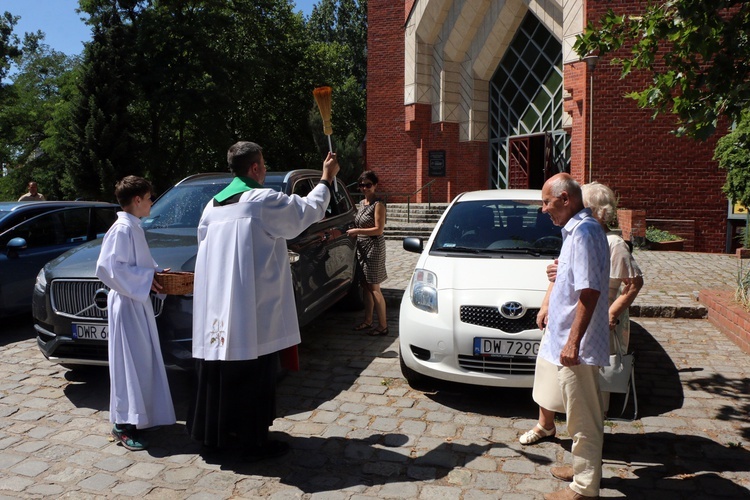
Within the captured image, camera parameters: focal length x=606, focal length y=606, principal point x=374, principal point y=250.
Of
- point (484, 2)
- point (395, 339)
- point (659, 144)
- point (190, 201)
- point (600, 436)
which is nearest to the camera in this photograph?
point (600, 436)

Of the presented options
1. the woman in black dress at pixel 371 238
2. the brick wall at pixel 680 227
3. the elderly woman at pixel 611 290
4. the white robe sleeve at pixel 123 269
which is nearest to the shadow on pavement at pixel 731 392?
the elderly woman at pixel 611 290

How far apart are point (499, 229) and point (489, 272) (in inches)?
36.3

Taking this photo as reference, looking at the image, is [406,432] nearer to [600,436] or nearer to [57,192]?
[600,436]

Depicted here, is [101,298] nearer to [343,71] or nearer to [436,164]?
[436,164]

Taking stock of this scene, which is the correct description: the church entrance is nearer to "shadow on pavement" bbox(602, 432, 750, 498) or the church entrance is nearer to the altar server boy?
"shadow on pavement" bbox(602, 432, 750, 498)

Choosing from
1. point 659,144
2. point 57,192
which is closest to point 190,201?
point 659,144

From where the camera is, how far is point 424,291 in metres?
5.20

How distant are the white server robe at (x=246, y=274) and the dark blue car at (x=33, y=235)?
16.0 feet

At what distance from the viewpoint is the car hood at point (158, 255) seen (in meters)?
5.06

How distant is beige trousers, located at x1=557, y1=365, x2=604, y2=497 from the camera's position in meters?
3.32

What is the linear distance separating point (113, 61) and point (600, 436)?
27.8m

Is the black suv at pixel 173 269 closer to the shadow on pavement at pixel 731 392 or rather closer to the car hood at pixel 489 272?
the car hood at pixel 489 272

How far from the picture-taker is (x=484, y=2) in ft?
67.3

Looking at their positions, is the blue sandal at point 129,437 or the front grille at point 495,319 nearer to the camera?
the blue sandal at point 129,437
